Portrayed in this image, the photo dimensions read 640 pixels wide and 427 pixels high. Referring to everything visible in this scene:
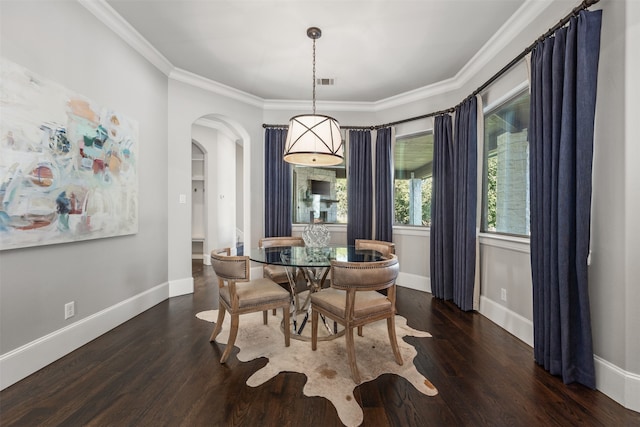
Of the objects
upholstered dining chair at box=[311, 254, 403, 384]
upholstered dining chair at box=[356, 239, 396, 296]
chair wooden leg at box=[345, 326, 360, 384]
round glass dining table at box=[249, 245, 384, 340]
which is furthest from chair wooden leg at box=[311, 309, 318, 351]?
upholstered dining chair at box=[356, 239, 396, 296]

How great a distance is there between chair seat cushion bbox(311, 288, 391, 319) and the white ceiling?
2.41m

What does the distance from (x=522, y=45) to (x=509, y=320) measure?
2.53 meters

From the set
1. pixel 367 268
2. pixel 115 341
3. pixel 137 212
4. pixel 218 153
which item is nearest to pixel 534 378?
pixel 367 268

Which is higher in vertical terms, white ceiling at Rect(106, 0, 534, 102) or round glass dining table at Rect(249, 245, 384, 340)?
white ceiling at Rect(106, 0, 534, 102)

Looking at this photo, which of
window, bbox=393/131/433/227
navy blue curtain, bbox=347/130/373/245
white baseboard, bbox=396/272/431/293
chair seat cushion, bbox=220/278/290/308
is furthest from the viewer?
navy blue curtain, bbox=347/130/373/245

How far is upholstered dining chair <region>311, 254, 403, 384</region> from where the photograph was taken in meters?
1.84

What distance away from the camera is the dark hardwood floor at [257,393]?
1.51m

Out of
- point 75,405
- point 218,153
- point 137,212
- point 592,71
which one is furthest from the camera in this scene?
point 218,153

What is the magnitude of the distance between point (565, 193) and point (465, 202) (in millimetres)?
1340

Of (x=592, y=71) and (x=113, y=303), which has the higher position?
(x=592, y=71)

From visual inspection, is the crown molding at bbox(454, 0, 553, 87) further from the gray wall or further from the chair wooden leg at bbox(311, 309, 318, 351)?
the gray wall

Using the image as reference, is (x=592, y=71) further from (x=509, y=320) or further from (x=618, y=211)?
(x=509, y=320)

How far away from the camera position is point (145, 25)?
268 cm

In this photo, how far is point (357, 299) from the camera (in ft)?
6.75
